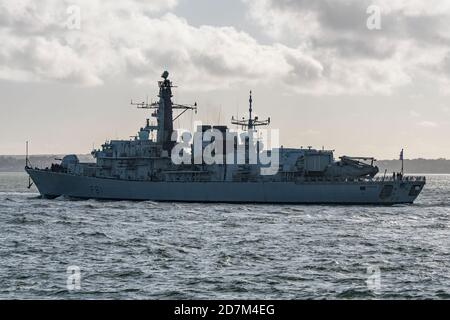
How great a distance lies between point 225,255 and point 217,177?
117 ft

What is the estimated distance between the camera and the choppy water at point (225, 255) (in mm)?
18484

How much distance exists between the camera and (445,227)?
38219mm

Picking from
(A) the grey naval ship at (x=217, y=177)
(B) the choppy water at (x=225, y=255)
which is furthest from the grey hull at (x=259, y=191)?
(B) the choppy water at (x=225, y=255)

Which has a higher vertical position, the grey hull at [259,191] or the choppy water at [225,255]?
the grey hull at [259,191]

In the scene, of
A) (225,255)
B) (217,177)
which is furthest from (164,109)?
(225,255)

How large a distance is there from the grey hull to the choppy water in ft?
38.0

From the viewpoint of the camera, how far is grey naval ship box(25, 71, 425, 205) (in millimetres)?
57500

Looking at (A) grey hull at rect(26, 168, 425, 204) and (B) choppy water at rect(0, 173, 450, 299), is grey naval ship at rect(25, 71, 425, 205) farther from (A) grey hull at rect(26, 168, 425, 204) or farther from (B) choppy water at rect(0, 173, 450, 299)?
(B) choppy water at rect(0, 173, 450, 299)

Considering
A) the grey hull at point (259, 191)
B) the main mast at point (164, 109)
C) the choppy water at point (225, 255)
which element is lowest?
the choppy water at point (225, 255)

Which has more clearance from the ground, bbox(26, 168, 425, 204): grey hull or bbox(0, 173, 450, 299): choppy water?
bbox(26, 168, 425, 204): grey hull

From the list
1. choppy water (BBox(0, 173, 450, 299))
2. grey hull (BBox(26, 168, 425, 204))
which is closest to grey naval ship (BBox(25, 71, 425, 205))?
grey hull (BBox(26, 168, 425, 204))

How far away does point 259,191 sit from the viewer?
58.3 meters

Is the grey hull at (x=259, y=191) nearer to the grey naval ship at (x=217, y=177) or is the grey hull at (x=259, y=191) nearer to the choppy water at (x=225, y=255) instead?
the grey naval ship at (x=217, y=177)

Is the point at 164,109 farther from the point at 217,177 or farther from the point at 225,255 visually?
the point at 225,255
